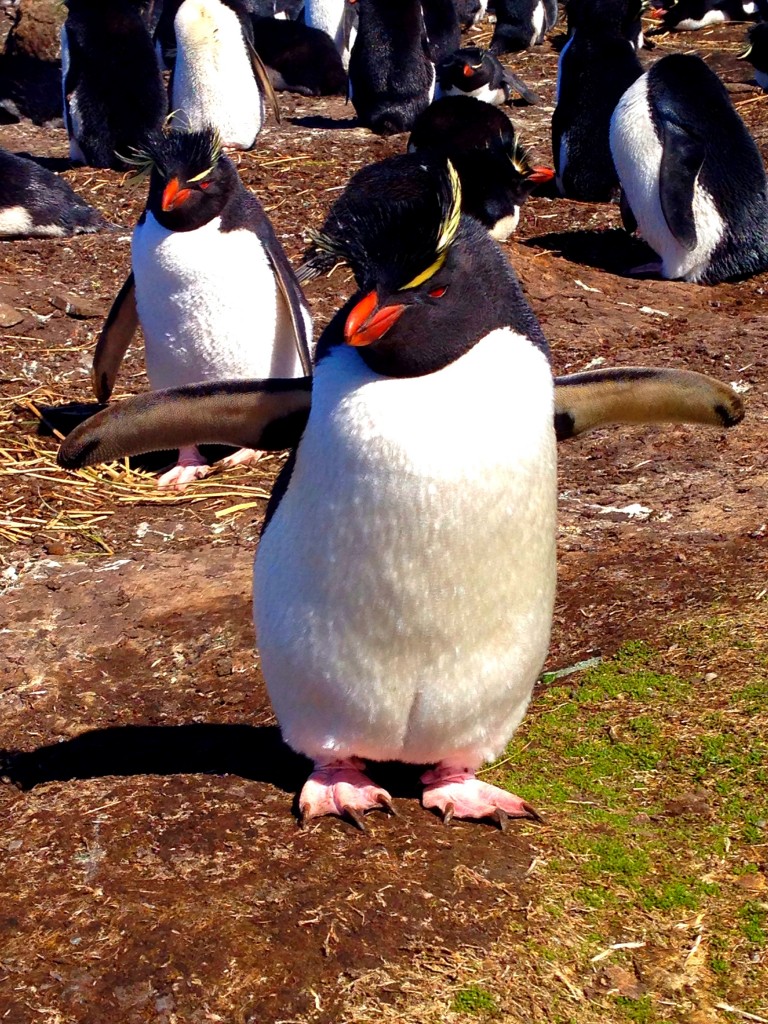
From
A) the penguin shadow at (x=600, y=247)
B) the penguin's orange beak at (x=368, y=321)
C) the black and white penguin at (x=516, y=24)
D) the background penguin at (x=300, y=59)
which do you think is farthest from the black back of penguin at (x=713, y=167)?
the black and white penguin at (x=516, y=24)

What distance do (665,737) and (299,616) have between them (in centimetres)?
95

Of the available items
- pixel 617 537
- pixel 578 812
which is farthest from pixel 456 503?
pixel 617 537

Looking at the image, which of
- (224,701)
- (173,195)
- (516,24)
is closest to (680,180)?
(173,195)

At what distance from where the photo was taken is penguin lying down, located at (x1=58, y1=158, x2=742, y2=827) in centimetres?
257

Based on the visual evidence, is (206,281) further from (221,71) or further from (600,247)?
(221,71)

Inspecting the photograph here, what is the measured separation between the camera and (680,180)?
306 inches

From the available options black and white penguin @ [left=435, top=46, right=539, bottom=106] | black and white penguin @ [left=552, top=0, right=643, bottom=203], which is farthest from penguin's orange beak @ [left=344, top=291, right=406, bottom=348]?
black and white penguin @ [left=435, top=46, right=539, bottom=106]

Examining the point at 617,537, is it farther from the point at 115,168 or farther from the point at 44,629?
the point at 115,168

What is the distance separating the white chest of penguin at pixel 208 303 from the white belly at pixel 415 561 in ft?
8.33

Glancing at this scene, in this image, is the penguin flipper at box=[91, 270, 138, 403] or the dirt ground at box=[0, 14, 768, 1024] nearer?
the dirt ground at box=[0, 14, 768, 1024]

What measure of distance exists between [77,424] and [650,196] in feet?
13.1

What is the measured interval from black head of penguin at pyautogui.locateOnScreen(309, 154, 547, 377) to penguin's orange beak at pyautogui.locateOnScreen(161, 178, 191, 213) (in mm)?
2678

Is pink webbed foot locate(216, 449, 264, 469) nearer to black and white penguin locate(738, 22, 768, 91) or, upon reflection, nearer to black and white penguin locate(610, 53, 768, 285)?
black and white penguin locate(610, 53, 768, 285)

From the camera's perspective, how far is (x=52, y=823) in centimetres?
302
